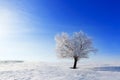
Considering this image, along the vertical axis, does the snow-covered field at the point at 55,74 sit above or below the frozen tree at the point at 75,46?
below

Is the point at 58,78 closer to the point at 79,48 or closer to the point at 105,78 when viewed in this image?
the point at 105,78

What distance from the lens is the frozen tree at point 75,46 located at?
4488 centimetres

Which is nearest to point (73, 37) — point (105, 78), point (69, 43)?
point (69, 43)

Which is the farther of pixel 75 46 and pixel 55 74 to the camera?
pixel 75 46

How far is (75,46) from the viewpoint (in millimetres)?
44719

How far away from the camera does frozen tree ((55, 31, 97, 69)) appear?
44.9 metres

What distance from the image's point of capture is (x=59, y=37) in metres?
47.1

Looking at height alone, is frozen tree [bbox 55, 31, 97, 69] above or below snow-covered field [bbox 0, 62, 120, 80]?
above

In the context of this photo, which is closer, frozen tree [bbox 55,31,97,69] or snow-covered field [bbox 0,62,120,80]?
snow-covered field [bbox 0,62,120,80]

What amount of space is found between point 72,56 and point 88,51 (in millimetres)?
3997

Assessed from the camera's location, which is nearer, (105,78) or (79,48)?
(105,78)

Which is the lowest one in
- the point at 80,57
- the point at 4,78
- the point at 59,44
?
the point at 4,78

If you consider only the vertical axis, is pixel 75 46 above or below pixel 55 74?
above

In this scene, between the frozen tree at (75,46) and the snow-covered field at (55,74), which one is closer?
the snow-covered field at (55,74)
